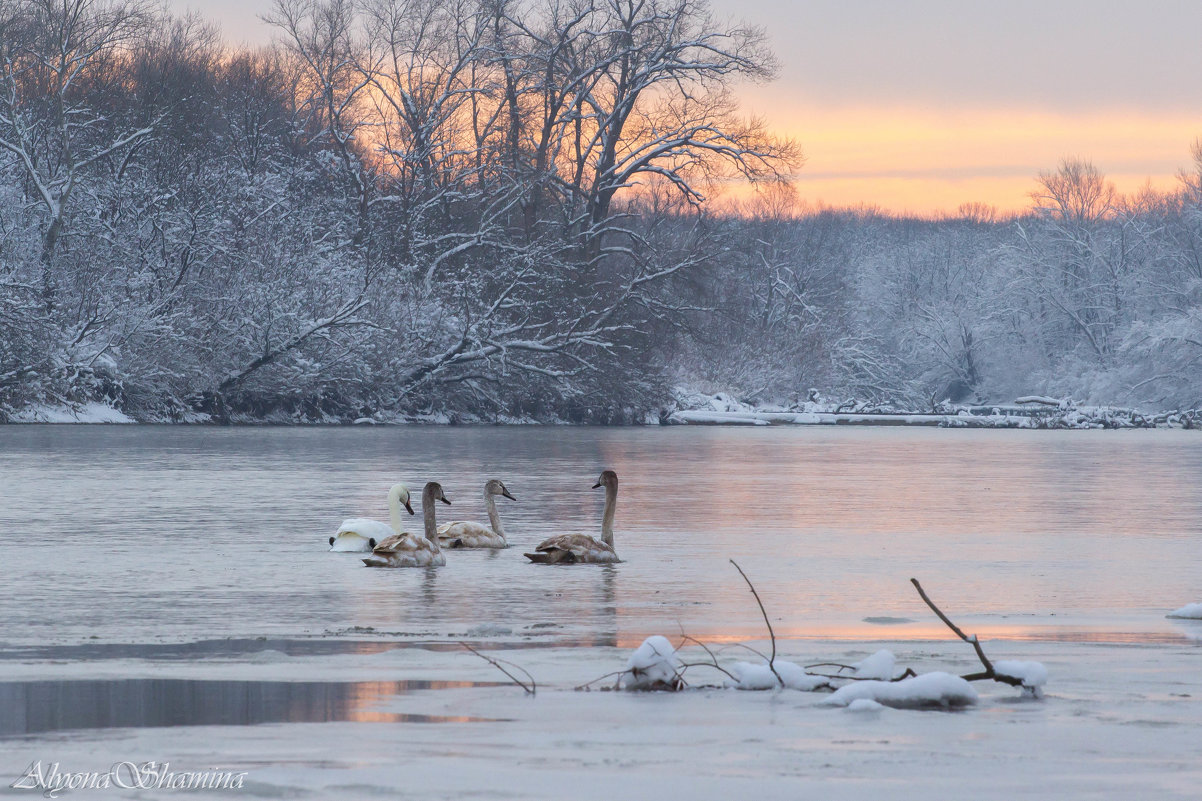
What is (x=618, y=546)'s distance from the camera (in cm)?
1315

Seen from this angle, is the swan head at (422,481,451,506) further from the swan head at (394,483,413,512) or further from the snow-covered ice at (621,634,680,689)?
the snow-covered ice at (621,634,680,689)

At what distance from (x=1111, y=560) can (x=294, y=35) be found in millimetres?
44638

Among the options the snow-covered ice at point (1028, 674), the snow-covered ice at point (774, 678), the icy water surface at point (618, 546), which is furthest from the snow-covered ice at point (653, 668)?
the icy water surface at point (618, 546)

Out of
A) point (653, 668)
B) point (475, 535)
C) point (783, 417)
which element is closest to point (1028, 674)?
point (653, 668)

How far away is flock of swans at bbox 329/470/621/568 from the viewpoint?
11.7m

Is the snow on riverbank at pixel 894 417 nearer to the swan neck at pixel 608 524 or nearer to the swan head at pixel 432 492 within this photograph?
the swan head at pixel 432 492

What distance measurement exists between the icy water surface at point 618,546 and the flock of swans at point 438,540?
0.56 feet

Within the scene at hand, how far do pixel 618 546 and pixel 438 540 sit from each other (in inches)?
58.9

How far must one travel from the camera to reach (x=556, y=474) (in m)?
23.3

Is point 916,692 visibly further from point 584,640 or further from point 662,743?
point 584,640

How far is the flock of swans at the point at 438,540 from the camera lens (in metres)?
11.7

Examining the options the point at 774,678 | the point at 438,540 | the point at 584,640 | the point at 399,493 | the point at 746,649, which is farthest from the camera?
the point at 399,493

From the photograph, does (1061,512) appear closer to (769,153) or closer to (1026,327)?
(769,153)

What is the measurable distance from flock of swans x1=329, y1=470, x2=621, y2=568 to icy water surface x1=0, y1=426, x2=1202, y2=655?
17 centimetres
